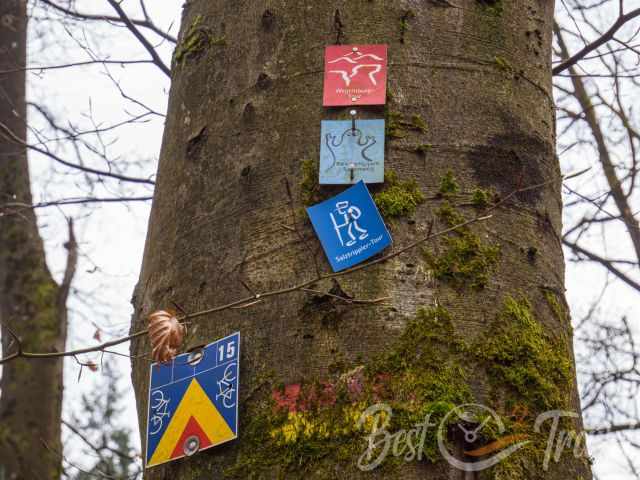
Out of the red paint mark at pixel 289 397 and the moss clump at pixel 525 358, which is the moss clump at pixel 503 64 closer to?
the moss clump at pixel 525 358

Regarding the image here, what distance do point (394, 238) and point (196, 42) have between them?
78cm

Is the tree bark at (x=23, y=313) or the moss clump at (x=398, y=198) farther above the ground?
the tree bark at (x=23, y=313)

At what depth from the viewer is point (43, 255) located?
236 inches

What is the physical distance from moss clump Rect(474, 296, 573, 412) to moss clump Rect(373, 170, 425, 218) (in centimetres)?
25

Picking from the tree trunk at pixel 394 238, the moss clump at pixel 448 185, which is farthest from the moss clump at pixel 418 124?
the moss clump at pixel 448 185

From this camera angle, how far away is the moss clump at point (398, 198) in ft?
5.48

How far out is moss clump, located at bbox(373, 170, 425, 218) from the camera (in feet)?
5.48

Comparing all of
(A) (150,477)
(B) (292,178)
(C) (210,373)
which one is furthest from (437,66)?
(A) (150,477)

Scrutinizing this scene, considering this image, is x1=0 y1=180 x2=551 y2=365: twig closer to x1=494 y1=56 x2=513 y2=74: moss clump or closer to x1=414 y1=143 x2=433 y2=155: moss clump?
x1=414 y1=143 x2=433 y2=155: moss clump

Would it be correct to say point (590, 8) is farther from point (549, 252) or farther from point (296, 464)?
point (296, 464)

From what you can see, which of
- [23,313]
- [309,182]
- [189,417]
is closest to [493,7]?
[309,182]

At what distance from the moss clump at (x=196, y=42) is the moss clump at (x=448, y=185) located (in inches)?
25.5

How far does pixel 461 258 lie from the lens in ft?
5.38

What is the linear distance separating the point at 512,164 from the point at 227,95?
0.63 m
